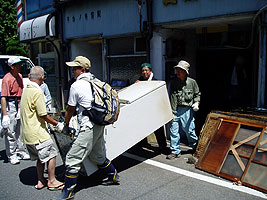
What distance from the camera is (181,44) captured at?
6566 millimetres

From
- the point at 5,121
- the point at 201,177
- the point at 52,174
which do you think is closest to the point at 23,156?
the point at 5,121

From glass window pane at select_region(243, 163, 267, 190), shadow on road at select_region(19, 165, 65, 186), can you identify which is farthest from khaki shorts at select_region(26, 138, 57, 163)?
glass window pane at select_region(243, 163, 267, 190)

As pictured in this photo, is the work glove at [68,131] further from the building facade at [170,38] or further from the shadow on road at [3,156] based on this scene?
the building facade at [170,38]

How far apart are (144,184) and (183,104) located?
1682 millimetres

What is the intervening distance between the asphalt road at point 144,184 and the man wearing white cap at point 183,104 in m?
0.37

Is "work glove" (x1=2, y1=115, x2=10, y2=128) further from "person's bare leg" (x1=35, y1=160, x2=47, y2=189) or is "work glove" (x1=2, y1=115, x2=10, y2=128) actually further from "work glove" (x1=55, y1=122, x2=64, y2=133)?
"work glove" (x1=55, y1=122, x2=64, y2=133)

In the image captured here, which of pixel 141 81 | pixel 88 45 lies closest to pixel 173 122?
pixel 141 81

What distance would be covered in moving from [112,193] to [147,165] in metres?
1.17

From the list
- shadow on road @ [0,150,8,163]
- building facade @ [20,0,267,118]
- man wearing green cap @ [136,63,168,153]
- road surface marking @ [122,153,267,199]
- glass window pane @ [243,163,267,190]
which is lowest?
shadow on road @ [0,150,8,163]

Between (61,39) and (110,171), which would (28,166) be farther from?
(61,39)

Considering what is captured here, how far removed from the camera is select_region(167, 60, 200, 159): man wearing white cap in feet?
17.1

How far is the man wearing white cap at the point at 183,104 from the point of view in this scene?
5207mm

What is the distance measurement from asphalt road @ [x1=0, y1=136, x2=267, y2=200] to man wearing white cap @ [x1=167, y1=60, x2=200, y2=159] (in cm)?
37

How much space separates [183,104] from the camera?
521 cm
